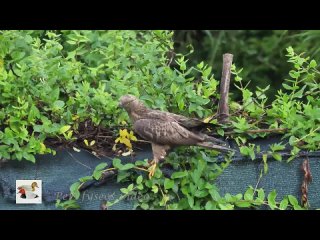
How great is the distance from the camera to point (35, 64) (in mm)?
5055

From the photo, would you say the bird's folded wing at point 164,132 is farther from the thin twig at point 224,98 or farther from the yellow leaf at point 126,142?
the thin twig at point 224,98

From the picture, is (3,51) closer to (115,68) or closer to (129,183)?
(115,68)

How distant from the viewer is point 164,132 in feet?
14.8

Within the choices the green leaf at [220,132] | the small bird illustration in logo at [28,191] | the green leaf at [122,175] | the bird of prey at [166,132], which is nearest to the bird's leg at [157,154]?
the bird of prey at [166,132]

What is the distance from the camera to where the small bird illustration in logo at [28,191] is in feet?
15.1

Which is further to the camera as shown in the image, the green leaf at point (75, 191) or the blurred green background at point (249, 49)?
the blurred green background at point (249, 49)

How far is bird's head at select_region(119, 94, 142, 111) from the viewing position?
465cm

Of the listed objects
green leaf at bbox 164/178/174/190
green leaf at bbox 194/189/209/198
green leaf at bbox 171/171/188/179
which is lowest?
green leaf at bbox 194/189/209/198

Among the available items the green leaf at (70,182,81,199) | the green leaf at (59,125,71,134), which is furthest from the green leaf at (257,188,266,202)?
the green leaf at (59,125,71,134)

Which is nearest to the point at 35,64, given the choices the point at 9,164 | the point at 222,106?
the point at 9,164

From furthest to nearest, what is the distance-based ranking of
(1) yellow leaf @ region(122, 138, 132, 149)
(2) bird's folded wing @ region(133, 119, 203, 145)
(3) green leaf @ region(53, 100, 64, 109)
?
(3) green leaf @ region(53, 100, 64, 109), (1) yellow leaf @ region(122, 138, 132, 149), (2) bird's folded wing @ region(133, 119, 203, 145)

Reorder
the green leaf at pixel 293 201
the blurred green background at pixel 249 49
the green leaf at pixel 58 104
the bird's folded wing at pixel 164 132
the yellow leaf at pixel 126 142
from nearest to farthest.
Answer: the bird's folded wing at pixel 164 132
the green leaf at pixel 293 201
the yellow leaf at pixel 126 142
the green leaf at pixel 58 104
the blurred green background at pixel 249 49

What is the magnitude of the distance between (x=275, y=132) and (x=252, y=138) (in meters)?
0.12

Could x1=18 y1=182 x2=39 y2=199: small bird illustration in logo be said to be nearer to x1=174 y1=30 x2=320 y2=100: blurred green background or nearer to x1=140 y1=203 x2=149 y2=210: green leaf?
x1=140 y1=203 x2=149 y2=210: green leaf
